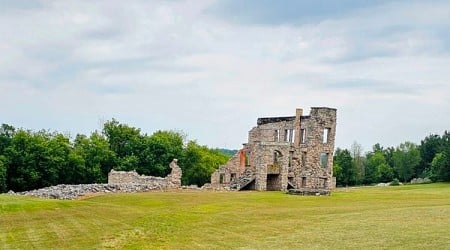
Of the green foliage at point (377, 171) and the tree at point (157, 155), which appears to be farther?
the green foliage at point (377, 171)

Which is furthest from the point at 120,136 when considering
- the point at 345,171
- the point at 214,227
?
the point at 214,227

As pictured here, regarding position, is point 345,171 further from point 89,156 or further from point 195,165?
point 89,156

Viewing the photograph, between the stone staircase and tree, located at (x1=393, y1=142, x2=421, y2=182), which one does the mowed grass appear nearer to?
the stone staircase

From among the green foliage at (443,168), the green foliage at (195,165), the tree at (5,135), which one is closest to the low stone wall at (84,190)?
the tree at (5,135)

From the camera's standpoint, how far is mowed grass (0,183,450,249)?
2133 cm

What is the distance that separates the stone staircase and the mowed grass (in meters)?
20.9

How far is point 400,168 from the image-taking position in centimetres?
12800

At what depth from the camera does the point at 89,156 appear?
257ft

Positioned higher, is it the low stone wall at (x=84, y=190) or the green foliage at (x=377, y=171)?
the green foliage at (x=377, y=171)

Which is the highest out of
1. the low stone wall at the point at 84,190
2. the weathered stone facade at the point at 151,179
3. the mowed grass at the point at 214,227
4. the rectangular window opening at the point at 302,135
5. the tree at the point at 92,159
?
the rectangular window opening at the point at 302,135

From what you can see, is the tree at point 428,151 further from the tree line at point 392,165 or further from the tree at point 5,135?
the tree at point 5,135

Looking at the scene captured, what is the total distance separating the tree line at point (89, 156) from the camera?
7206 cm

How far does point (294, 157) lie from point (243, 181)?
628cm

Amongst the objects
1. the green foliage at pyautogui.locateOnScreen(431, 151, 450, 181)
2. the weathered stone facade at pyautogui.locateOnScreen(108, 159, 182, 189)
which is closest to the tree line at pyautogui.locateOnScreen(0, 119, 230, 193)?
the weathered stone facade at pyautogui.locateOnScreen(108, 159, 182, 189)
